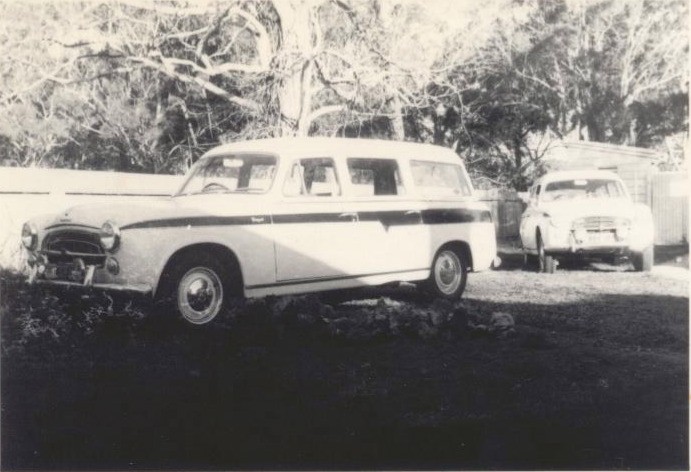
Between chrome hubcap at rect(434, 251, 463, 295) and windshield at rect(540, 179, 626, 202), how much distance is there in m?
4.06

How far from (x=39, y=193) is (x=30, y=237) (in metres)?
2.84

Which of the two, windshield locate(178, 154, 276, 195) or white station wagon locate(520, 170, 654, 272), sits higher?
windshield locate(178, 154, 276, 195)

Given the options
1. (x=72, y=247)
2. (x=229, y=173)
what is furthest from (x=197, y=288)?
(x=229, y=173)

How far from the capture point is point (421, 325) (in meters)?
5.89

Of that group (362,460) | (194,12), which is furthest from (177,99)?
(362,460)

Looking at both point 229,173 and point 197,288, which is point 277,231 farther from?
point 229,173

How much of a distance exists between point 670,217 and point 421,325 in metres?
11.3

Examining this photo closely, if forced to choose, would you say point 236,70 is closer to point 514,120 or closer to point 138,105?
point 138,105

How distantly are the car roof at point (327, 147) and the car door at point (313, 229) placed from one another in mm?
118

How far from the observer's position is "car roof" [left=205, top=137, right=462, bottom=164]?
694 cm

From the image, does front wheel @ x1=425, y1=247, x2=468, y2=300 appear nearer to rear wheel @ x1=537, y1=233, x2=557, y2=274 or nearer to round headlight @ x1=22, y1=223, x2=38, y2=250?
rear wheel @ x1=537, y1=233, x2=557, y2=274

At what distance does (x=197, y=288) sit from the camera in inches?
234

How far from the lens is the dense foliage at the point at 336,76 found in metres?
11.8

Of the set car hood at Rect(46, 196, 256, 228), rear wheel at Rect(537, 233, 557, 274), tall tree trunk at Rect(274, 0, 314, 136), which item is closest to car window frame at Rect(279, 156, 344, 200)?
car hood at Rect(46, 196, 256, 228)
